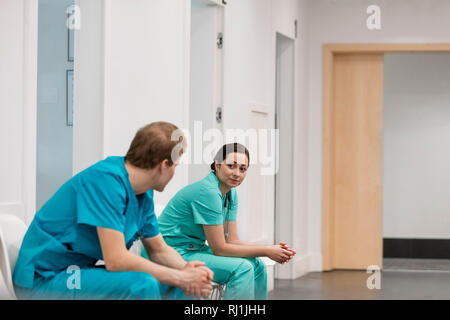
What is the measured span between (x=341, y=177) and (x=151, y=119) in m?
2.85

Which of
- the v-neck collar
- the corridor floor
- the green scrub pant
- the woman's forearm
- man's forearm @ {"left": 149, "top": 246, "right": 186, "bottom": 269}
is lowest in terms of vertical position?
the corridor floor

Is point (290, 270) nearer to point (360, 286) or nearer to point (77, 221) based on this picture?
point (360, 286)

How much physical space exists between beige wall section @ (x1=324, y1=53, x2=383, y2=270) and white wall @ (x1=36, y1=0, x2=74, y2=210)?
2.21 meters

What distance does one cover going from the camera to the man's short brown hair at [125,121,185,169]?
183 centimetres

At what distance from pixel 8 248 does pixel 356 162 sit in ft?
13.9

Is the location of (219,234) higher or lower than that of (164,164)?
lower

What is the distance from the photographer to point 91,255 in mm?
1866

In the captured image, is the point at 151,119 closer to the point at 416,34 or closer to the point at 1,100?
the point at 1,100

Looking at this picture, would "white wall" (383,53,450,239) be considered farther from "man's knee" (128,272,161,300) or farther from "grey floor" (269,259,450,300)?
"man's knee" (128,272,161,300)

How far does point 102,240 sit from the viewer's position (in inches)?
69.8

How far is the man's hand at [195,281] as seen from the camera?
6.04 ft

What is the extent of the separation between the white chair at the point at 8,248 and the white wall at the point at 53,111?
2.75 metres

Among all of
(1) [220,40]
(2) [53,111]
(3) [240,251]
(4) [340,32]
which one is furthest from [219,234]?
(4) [340,32]

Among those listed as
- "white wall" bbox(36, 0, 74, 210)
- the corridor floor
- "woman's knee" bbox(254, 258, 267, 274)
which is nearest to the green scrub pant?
"woman's knee" bbox(254, 258, 267, 274)
